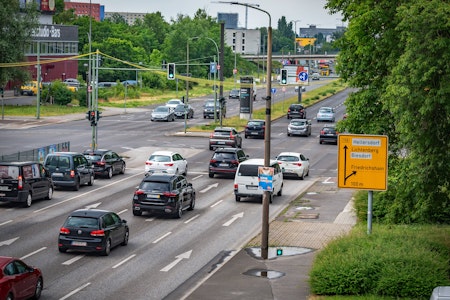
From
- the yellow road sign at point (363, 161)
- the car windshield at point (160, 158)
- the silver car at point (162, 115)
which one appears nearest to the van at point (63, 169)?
the car windshield at point (160, 158)

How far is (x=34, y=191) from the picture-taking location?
1623 inches

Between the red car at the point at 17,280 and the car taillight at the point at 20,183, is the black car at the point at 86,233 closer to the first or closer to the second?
the red car at the point at 17,280

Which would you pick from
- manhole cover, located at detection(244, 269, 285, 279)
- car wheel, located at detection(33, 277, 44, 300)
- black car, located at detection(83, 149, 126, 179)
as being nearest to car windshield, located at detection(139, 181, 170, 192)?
manhole cover, located at detection(244, 269, 285, 279)

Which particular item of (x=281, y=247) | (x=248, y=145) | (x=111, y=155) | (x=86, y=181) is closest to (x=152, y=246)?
(x=281, y=247)

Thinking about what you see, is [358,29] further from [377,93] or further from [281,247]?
[281,247]

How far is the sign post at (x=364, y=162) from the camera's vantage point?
2755 cm

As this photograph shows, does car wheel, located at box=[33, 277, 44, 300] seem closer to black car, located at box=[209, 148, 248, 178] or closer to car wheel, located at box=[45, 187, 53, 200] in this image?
car wheel, located at box=[45, 187, 53, 200]

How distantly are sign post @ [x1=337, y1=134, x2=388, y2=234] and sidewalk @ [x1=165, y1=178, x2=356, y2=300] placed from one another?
2999 mm

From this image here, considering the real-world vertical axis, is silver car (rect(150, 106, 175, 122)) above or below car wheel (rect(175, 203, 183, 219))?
above

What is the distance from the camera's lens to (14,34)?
320 ft

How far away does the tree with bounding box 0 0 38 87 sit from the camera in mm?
95625

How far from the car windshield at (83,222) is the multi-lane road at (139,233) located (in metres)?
1.01

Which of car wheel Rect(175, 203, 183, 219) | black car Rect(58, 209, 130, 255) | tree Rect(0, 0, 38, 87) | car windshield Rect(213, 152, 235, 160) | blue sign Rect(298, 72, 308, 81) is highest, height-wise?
tree Rect(0, 0, 38, 87)

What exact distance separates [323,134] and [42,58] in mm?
64568
